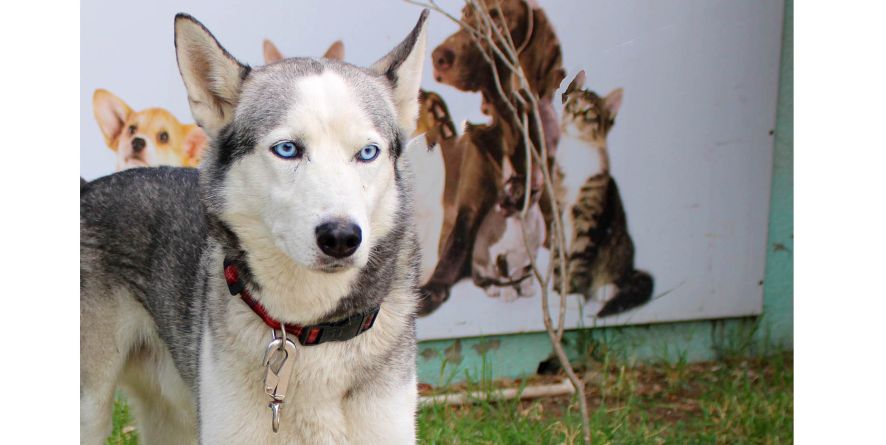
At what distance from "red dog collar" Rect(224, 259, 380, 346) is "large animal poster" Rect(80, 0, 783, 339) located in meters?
1.27

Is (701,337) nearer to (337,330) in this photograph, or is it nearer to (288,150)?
(337,330)

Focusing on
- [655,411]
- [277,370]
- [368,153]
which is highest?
[368,153]

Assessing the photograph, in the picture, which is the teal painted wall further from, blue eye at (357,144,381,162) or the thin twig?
blue eye at (357,144,381,162)

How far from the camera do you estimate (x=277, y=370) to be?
221cm

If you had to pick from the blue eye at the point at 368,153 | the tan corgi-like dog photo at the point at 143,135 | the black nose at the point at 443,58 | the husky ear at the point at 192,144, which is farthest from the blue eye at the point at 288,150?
the black nose at the point at 443,58

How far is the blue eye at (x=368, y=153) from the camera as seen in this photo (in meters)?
2.11

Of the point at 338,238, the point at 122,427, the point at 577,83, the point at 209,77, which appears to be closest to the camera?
the point at 338,238

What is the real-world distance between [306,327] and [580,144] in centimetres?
200

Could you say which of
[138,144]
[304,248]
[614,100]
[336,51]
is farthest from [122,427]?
[614,100]

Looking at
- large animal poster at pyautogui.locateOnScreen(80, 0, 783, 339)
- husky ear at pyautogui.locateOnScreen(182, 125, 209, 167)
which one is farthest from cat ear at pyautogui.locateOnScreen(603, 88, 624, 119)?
husky ear at pyautogui.locateOnScreen(182, 125, 209, 167)

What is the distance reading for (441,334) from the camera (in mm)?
4008

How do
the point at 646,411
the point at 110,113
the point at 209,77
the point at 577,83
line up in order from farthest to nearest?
the point at 646,411 < the point at 577,83 < the point at 110,113 < the point at 209,77

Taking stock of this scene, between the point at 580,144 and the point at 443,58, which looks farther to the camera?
the point at 580,144

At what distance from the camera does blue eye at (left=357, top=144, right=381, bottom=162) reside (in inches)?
83.0
